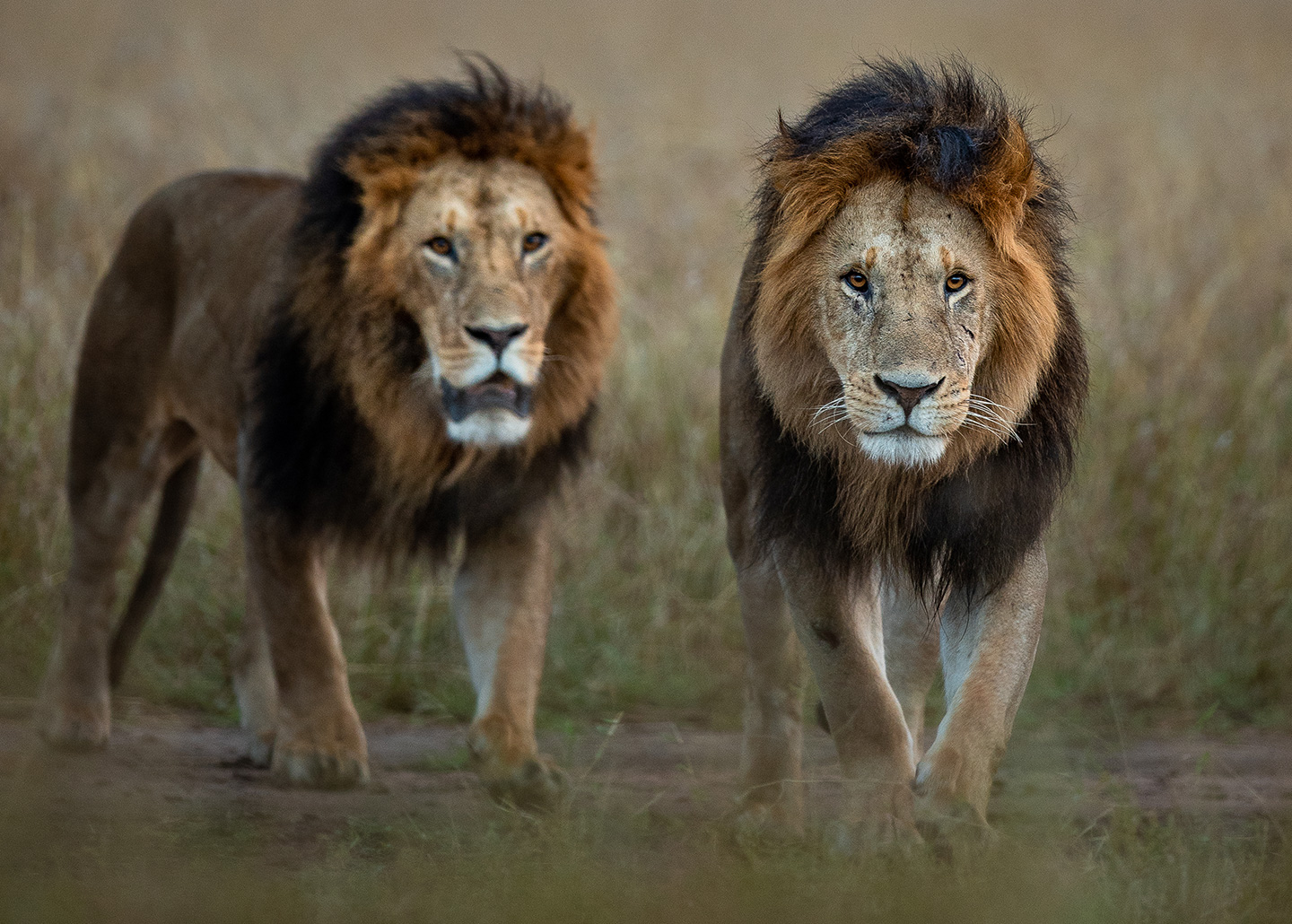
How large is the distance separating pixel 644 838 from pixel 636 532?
7.91 ft

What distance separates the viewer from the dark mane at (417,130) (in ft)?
13.2

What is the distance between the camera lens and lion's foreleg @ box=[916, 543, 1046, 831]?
2904mm

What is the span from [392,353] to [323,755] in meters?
1.03

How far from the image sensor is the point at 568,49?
12883mm

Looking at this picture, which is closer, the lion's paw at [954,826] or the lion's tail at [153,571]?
the lion's paw at [954,826]

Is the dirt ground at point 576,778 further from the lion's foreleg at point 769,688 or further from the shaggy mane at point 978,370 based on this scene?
the shaggy mane at point 978,370

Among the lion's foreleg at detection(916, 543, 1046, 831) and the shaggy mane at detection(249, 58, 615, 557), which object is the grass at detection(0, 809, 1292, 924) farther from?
the shaggy mane at detection(249, 58, 615, 557)

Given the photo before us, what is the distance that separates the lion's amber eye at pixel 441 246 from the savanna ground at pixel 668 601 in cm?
83

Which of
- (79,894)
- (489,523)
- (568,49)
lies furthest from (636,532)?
(568,49)

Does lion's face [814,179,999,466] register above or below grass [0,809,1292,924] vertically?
above

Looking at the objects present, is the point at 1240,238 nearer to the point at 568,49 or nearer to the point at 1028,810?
the point at 1028,810

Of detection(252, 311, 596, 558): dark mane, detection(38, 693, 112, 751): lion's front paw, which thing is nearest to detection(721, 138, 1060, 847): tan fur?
detection(252, 311, 596, 558): dark mane

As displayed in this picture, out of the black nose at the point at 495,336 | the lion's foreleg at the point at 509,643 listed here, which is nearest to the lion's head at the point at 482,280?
the black nose at the point at 495,336

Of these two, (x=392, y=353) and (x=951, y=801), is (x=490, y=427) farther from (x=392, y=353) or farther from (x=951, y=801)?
(x=951, y=801)
